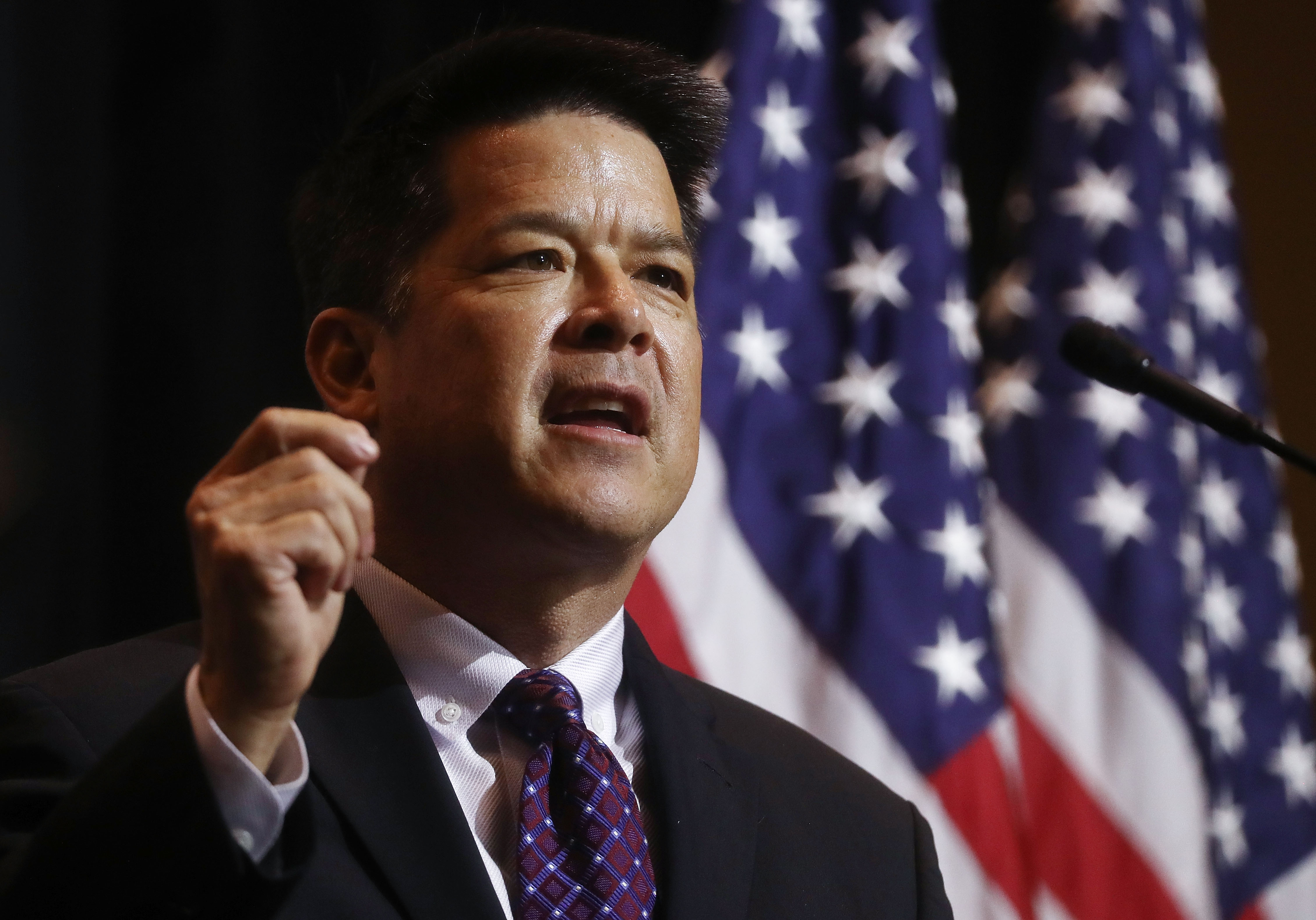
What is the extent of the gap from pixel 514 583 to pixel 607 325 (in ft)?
1.10

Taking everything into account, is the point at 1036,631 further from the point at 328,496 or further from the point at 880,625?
the point at 328,496

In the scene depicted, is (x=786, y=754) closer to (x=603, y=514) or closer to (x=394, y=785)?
(x=603, y=514)

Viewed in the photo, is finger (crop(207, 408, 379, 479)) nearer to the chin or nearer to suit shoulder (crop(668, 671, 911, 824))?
the chin

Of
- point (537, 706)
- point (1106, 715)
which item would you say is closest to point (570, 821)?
point (537, 706)

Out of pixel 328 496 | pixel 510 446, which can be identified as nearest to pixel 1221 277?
pixel 510 446

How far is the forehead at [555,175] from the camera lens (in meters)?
1.52

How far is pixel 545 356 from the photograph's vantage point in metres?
1.42

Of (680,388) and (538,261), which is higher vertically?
(538,261)

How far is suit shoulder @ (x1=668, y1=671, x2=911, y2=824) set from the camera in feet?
5.55

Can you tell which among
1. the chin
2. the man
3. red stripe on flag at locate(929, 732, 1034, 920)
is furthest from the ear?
red stripe on flag at locate(929, 732, 1034, 920)

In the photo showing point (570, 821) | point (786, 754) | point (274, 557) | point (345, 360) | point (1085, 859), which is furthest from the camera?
point (1085, 859)

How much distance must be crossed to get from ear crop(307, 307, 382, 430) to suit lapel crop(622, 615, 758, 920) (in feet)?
1.59

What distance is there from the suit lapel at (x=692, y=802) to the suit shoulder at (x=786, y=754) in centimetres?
5

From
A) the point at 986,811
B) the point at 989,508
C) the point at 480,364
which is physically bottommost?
the point at 986,811
